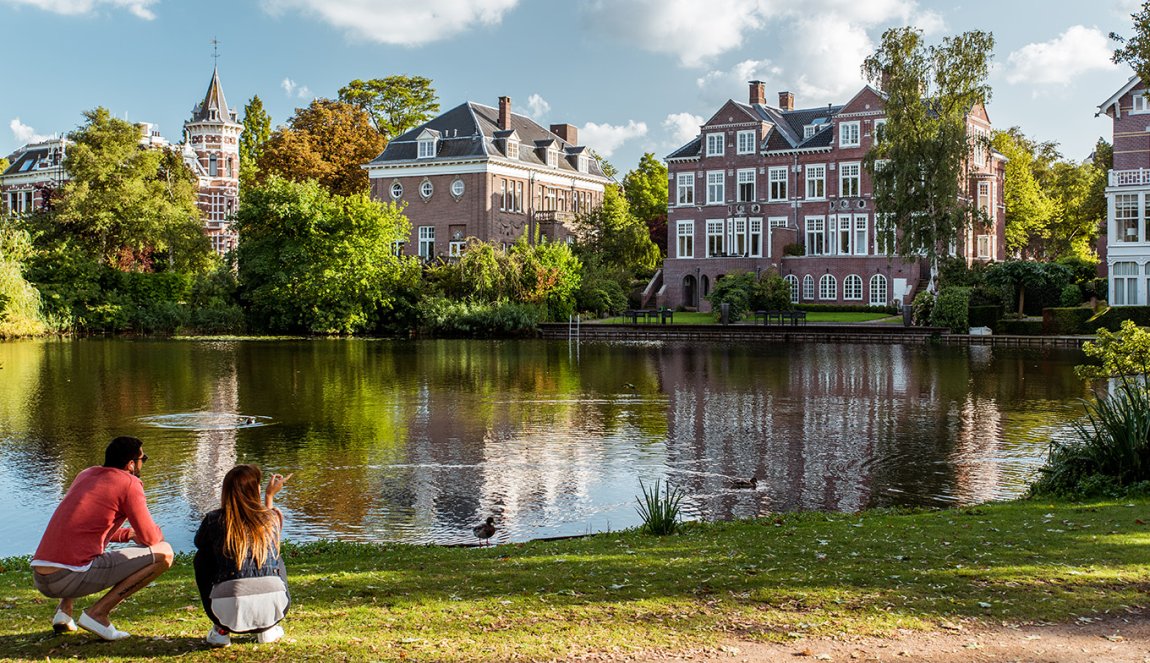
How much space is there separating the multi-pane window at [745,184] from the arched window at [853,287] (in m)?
8.24

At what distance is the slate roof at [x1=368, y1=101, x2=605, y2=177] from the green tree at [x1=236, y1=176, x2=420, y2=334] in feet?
44.9

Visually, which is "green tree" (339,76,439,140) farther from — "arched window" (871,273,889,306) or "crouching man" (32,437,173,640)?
"crouching man" (32,437,173,640)

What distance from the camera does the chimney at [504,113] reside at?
74562 millimetres

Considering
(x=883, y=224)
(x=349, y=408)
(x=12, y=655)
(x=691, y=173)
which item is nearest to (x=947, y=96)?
(x=883, y=224)

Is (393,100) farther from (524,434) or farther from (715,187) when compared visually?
(524,434)

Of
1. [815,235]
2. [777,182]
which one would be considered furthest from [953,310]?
[777,182]

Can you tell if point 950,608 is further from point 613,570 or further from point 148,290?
point 148,290

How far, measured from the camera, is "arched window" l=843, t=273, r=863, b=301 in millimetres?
63812

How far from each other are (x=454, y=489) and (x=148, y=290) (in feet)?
168

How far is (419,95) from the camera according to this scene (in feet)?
278

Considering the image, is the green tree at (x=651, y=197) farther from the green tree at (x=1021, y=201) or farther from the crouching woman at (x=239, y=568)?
the crouching woman at (x=239, y=568)

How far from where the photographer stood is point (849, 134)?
210 ft

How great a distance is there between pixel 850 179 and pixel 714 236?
9.38 meters

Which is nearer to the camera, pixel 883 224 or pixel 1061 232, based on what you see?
pixel 883 224
